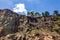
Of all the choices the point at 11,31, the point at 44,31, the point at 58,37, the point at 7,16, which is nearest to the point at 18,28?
the point at 11,31

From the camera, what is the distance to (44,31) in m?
84.9

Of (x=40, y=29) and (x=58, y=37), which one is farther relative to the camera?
(x=40, y=29)

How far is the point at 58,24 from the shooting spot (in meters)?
98.9

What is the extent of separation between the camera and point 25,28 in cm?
9412

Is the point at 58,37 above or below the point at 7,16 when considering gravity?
below

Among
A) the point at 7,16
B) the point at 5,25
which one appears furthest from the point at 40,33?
the point at 7,16

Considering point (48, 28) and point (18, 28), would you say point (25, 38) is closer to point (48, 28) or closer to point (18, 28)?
point (48, 28)

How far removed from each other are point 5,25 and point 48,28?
1940 cm

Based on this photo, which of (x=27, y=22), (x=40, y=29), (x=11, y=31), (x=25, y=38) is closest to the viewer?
(x=25, y=38)

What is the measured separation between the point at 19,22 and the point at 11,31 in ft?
33.9

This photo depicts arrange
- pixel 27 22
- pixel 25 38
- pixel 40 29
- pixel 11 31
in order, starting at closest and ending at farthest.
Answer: pixel 25 38, pixel 40 29, pixel 11 31, pixel 27 22

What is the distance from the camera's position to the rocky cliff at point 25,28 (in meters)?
80.6

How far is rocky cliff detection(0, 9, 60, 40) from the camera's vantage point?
264 ft

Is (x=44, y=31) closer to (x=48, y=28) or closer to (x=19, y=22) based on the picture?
(x=48, y=28)
